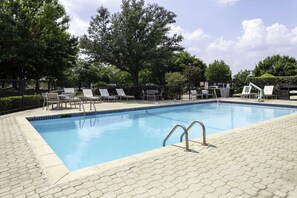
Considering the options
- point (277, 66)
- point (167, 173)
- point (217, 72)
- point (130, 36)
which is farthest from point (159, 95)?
point (277, 66)

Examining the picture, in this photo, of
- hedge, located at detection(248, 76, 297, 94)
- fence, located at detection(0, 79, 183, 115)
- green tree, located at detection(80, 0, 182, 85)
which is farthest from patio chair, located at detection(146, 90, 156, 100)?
hedge, located at detection(248, 76, 297, 94)

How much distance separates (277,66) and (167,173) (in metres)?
43.4

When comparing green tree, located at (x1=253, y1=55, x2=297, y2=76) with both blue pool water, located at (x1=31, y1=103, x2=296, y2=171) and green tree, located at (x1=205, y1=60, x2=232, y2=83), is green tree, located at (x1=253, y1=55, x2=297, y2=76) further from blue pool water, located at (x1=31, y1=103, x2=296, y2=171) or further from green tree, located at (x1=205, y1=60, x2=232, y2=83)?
blue pool water, located at (x1=31, y1=103, x2=296, y2=171)

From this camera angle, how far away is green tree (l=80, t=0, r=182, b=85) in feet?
57.0

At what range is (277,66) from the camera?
3938 cm

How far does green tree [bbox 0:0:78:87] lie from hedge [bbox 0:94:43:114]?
528 centimetres

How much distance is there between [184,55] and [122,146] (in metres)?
38.4

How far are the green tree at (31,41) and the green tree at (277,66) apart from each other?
3571cm

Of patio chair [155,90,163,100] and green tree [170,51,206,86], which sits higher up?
green tree [170,51,206,86]

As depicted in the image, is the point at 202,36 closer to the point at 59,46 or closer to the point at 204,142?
the point at 59,46

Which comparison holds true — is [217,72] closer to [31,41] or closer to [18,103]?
[31,41]

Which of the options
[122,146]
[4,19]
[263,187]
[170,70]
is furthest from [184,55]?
[263,187]

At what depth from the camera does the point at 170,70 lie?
4075cm

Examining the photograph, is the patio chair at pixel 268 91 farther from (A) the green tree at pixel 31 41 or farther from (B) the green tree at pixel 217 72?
(B) the green tree at pixel 217 72
